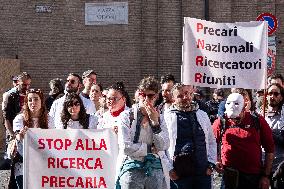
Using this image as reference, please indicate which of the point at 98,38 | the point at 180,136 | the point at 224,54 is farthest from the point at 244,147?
the point at 98,38

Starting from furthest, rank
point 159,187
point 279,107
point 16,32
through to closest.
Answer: point 16,32 → point 279,107 → point 159,187

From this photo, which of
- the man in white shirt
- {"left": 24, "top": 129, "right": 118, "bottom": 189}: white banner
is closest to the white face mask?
{"left": 24, "top": 129, "right": 118, "bottom": 189}: white banner

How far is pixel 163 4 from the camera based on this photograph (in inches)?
721

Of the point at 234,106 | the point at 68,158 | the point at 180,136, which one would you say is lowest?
the point at 68,158

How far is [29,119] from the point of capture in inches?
299

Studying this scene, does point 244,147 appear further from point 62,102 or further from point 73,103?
point 62,102

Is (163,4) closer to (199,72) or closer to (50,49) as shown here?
(50,49)

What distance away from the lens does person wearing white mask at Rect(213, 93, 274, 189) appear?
7.01 m

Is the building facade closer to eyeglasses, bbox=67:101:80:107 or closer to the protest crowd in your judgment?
the protest crowd

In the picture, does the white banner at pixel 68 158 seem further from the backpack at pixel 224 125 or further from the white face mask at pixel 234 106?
the white face mask at pixel 234 106

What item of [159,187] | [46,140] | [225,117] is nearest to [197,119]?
[225,117]

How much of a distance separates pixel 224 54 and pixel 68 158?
232 cm

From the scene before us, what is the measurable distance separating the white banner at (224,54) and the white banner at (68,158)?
1.49 metres

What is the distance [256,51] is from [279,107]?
799 millimetres
